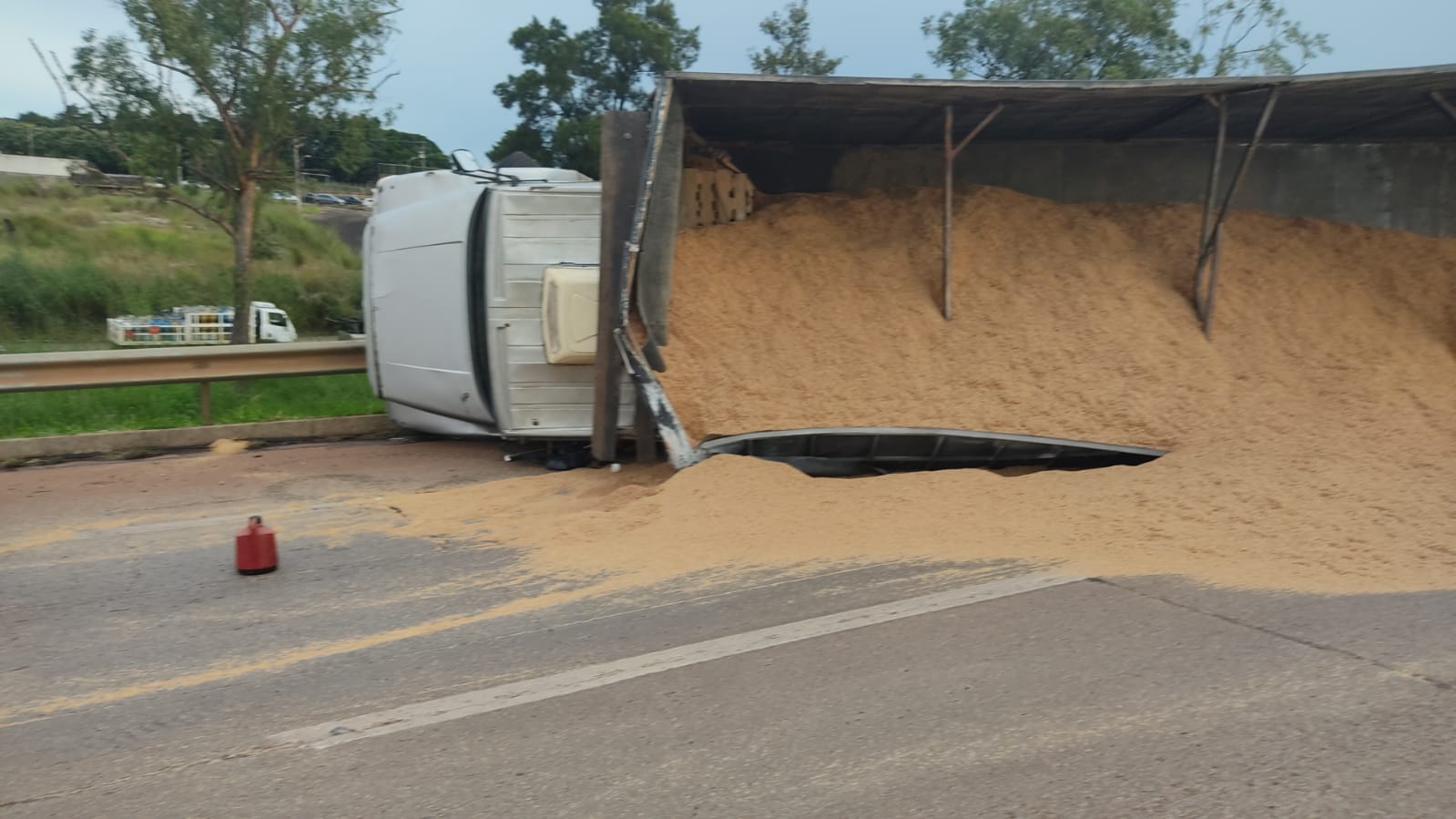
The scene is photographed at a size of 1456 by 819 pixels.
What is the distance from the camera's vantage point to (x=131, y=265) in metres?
30.2

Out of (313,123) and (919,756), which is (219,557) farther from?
(313,123)

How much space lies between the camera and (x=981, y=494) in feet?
23.3

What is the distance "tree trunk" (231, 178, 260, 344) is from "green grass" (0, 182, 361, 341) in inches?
363

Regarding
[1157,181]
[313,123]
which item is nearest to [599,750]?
[1157,181]

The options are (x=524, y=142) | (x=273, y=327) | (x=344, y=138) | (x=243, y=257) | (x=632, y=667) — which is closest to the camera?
(x=632, y=667)

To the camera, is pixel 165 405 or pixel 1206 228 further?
pixel 165 405

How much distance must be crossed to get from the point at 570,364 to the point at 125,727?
17.7 ft

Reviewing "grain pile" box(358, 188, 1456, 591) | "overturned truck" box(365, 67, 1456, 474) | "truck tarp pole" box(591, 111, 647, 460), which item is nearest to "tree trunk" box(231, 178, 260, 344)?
"overturned truck" box(365, 67, 1456, 474)

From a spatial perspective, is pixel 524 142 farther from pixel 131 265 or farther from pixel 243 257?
pixel 243 257

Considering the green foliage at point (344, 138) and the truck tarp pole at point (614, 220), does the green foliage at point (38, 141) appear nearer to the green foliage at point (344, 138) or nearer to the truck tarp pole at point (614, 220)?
the green foliage at point (344, 138)

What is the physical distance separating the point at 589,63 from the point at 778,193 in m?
40.9

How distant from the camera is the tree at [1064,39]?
3497 cm

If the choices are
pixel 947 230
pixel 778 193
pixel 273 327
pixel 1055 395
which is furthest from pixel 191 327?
pixel 1055 395

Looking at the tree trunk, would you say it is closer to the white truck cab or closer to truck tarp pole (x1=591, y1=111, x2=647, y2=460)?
the white truck cab
